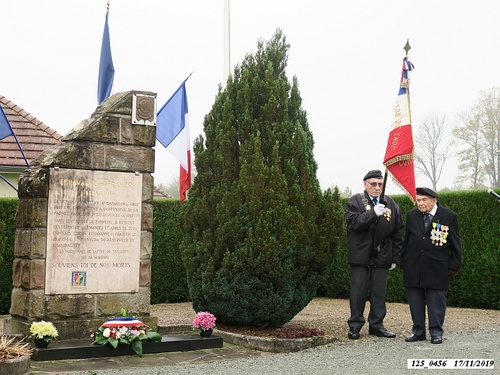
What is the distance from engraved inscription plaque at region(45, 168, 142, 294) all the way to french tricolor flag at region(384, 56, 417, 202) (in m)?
3.17

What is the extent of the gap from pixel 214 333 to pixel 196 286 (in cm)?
68

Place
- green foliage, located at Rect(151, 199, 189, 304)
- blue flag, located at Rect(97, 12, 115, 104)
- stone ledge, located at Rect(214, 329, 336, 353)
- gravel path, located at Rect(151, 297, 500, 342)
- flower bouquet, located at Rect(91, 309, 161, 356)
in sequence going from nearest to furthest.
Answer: flower bouquet, located at Rect(91, 309, 161, 356)
stone ledge, located at Rect(214, 329, 336, 353)
gravel path, located at Rect(151, 297, 500, 342)
blue flag, located at Rect(97, 12, 115, 104)
green foliage, located at Rect(151, 199, 189, 304)

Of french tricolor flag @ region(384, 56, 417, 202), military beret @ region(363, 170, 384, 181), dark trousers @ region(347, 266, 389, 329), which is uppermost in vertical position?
french tricolor flag @ region(384, 56, 417, 202)

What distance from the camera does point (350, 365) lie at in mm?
6621

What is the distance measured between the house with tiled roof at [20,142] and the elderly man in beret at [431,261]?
34.5ft

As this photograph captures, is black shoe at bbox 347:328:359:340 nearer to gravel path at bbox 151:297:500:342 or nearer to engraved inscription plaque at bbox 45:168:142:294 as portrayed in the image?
gravel path at bbox 151:297:500:342

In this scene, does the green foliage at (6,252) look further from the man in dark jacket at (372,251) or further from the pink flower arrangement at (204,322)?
the man in dark jacket at (372,251)

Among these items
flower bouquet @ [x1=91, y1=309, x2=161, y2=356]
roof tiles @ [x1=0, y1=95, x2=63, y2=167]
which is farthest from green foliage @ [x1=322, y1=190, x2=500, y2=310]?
roof tiles @ [x1=0, y1=95, x2=63, y2=167]

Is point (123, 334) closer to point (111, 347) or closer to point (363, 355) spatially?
point (111, 347)

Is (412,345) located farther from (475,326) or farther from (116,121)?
(116,121)

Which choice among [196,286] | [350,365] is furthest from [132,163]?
[350,365]

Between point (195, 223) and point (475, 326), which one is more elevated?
point (195, 223)

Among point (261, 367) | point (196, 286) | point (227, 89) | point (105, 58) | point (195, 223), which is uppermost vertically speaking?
point (105, 58)

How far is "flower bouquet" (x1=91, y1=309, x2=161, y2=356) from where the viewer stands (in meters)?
7.05
